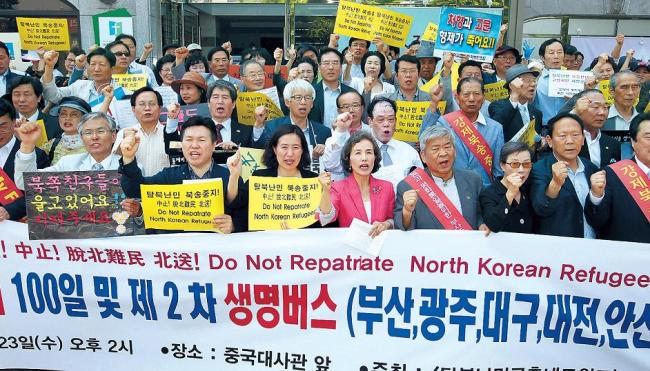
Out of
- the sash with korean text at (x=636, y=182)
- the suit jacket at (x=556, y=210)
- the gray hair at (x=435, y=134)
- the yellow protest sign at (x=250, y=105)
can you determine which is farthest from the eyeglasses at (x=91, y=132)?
the sash with korean text at (x=636, y=182)

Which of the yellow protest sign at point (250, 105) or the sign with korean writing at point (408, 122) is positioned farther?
the yellow protest sign at point (250, 105)

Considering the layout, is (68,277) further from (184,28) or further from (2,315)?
(184,28)

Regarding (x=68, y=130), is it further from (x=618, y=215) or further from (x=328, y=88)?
(x=618, y=215)

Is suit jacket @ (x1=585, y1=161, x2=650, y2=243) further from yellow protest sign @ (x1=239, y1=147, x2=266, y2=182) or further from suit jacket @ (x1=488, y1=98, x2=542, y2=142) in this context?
yellow protest sign @ (x1=239, y1=147, x2=266, y2=182)

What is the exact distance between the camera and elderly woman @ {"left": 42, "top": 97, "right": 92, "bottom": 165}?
180 inches

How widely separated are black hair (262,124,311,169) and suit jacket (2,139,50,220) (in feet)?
4.96

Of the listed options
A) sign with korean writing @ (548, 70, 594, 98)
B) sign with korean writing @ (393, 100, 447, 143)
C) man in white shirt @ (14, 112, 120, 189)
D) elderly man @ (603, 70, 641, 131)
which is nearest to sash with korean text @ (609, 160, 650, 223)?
elderly man @ (603, 70, 641, 131)

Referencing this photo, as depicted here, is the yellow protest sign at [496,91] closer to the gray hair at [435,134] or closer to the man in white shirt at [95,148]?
the gray hair at [435,134]

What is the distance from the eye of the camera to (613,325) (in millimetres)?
3408

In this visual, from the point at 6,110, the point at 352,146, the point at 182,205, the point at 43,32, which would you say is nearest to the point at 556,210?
the point at 352,146

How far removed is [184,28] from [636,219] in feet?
38.7

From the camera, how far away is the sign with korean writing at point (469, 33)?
634 centimetres

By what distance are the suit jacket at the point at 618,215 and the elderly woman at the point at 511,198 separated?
0.38m

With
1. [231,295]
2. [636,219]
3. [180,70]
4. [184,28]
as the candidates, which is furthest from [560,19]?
[231,295]
